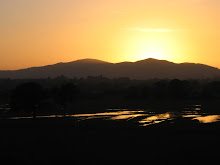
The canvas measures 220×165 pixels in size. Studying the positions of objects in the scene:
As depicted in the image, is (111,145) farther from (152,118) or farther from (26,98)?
(26,98)

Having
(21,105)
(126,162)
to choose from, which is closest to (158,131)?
(126,162)

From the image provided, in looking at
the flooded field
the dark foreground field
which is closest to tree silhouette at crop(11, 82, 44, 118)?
the flooded field

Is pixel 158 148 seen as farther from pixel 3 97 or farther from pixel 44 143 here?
pixel 3 97

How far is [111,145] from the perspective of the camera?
130 feet

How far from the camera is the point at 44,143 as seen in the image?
41.9 metres

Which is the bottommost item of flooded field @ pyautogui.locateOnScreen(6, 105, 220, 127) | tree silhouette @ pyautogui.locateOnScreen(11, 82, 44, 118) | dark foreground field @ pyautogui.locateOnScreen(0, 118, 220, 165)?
dark foreground field @ pyautogui.locateOnScreen(0, 118, 220, 165)

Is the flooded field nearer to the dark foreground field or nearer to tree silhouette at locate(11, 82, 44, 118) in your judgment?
tree silhouette at locate(11, 82, 44, 118)

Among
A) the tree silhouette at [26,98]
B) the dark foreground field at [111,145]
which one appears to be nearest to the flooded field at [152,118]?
the tree silhouette at [26,98]

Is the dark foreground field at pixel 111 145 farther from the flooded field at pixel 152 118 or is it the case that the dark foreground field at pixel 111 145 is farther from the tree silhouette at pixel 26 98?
the tree silhouette at pixel 26 98

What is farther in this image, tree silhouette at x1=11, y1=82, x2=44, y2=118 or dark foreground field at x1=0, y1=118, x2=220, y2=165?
tree silhouette at x1=11, y1=82, x2=44, y2=118

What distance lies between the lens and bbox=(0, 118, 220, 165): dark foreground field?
32656 mm

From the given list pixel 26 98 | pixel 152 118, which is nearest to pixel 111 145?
pixel 152 118

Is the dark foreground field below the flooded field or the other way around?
below

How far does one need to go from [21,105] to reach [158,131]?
36.6 metres
